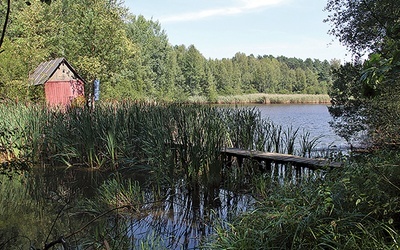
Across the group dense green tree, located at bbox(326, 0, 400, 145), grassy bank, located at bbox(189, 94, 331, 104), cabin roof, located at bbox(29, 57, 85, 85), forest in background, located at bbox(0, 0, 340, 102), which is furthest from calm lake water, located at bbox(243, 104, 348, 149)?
grassy bank, located at bbox(189, 94, 331, 104)

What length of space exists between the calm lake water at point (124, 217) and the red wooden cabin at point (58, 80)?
11.0 metres

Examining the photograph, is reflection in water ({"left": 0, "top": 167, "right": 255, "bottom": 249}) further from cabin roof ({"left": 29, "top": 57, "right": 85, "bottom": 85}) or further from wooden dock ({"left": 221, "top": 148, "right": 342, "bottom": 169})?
cabin roof ({"left": 29, "top": 57, "right": 85, "bottom": 85})

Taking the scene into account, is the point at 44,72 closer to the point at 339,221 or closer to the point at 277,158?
the point at 277,158

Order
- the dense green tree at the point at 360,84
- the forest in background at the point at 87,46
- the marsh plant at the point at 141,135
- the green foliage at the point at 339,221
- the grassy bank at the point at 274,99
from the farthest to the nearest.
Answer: the grassy bank at the point at 274,99 → the forest in background at the point at 87,46 → the dense green tree at the point at 360,84 → the marsh plant at the point at 141,135 → the green foliage at the point at 339,221

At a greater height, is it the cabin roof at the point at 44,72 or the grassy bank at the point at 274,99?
the cabin roof at the point at 44,72

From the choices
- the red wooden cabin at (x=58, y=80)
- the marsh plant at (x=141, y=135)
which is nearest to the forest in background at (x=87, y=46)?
the red wooden cabin at (x=58, y=80)

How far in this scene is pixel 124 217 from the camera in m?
4.80

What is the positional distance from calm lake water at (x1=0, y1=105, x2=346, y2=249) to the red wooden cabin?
431 inches

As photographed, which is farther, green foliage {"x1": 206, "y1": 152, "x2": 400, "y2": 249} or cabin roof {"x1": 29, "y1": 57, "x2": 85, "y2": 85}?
cabin roof {"x1": 29, "y1": 57, "x2": 85, "y2": 85}

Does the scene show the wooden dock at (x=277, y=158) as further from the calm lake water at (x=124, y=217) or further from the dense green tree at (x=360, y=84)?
the dense green tree at (x=360, y=84)

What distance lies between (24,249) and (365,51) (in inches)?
338

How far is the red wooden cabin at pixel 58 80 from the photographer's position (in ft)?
57.5

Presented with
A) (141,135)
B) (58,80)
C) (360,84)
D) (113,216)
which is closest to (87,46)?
(58,80)

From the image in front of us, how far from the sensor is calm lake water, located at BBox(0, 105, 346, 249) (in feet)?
14.0
